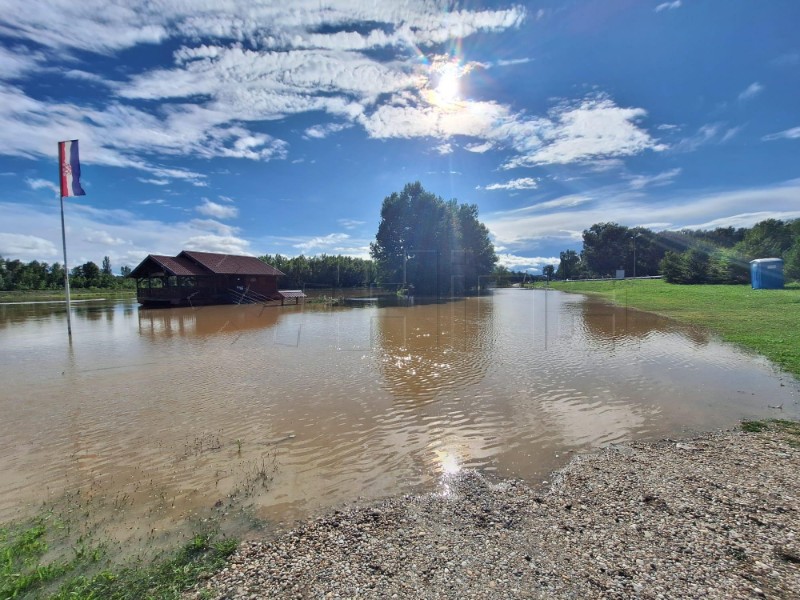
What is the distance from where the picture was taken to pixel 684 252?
5241 centimetres

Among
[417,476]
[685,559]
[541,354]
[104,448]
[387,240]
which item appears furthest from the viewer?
[387,240]

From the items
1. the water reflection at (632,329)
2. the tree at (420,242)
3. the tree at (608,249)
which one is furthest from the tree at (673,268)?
the tree at (608,249)

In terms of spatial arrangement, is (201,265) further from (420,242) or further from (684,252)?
(684,252)

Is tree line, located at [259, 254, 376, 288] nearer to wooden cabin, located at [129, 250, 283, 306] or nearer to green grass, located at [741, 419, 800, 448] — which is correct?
wooden cabin, located at [129, 250, 283, 306]

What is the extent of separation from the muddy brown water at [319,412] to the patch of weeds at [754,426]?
27 cm

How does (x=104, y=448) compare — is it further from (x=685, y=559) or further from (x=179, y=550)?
(x=685, y=559)

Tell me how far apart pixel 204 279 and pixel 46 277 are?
5178 cm

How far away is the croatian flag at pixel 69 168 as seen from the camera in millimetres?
14984

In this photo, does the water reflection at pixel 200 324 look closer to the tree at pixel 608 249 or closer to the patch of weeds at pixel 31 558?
the patch of weeds at pixel 31 558

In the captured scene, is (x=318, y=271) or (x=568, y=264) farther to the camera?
(x=568, y=264)

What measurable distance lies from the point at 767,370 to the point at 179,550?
510 inches

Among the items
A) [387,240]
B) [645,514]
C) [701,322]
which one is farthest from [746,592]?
[387,240]

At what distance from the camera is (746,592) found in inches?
103

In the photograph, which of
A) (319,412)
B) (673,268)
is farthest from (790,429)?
(673,268)
